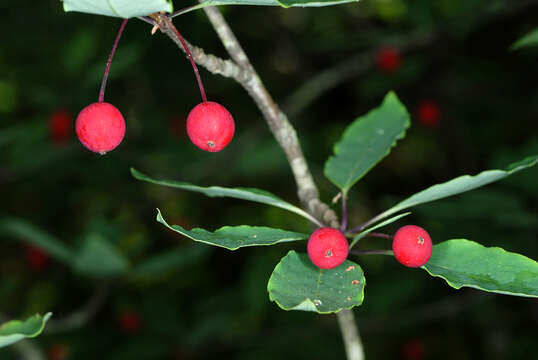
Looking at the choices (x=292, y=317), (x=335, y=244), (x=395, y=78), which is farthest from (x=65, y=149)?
(x=335, y=244)

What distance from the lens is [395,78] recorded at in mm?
4062

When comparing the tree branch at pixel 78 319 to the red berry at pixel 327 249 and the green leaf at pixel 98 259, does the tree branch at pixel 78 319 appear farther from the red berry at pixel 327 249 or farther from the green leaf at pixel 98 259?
the red berry at pixel 327 249

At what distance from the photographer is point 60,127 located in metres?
4.02

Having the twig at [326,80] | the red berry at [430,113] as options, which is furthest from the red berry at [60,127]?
the red berry at [430,113]

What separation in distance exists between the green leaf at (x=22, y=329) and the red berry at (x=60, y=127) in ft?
8.63

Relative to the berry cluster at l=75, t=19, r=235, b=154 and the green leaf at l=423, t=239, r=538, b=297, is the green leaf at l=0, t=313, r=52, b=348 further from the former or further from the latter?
the green leaf at l=423, t=239, r=538, b=297

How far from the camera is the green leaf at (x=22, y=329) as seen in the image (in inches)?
52.8

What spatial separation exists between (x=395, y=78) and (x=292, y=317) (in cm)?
175

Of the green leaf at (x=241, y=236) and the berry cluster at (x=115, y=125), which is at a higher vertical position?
the berry cluster at (x=115, y=125)

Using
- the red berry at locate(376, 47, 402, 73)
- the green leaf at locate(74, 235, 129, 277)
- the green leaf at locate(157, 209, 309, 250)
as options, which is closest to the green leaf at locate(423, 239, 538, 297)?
the green leaf at locate(157, 209, 309, 250)

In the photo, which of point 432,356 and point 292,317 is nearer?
point 292,317

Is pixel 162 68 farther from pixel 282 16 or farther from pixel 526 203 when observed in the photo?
pixel 526 203

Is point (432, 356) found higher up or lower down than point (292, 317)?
lower down

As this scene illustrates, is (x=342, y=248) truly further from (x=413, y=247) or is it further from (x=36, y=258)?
(x=36, y=258)
